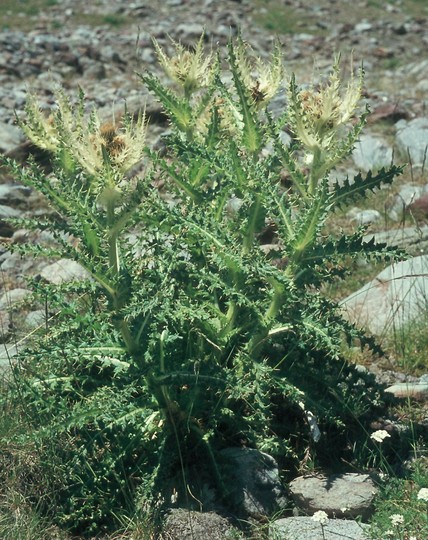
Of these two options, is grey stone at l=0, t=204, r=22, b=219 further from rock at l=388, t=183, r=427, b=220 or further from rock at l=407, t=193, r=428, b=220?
rock at l=407, t=193, r=428, b=220

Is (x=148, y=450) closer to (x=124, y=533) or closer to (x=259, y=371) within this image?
(x=124, y=533)

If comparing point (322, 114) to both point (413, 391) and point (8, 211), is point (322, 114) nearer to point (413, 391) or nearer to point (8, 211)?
point (413, 391)

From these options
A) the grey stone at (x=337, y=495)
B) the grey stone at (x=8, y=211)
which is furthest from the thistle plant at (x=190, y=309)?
the grey stone at (x=8, y=211)

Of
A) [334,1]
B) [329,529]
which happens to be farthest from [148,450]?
[334,1]

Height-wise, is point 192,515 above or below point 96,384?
below

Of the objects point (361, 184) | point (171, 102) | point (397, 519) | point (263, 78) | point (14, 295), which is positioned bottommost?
point (14, 295)

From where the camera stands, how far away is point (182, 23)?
48.8 ft

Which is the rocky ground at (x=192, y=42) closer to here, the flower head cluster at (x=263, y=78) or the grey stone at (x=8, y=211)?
the grey stone at (x=8, y=211)

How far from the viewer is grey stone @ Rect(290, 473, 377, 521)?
304 centimetres

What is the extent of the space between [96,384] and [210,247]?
0.71 m

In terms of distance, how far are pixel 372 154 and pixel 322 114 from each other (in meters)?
4.14

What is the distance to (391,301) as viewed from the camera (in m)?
4.40

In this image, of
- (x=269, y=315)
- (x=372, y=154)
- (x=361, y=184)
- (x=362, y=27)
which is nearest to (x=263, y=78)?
(x=361, y=184)

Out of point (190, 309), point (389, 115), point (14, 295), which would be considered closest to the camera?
point (190, 309)
